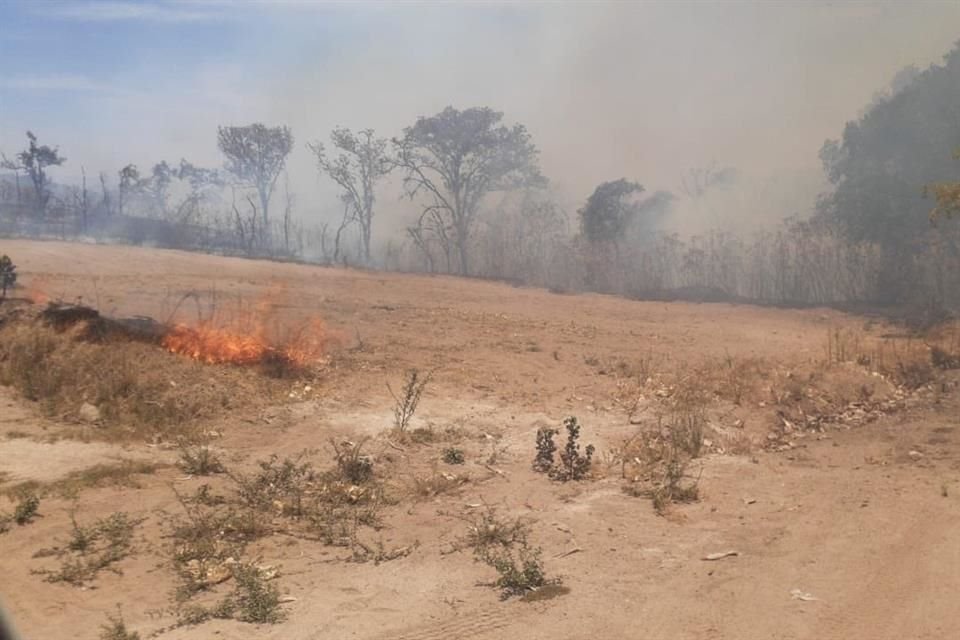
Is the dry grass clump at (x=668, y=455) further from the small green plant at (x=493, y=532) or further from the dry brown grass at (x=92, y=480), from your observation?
the dry brown grass at (x=92, y=480)

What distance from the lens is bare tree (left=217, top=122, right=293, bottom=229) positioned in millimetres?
33219

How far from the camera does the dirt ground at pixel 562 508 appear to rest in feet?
15.8

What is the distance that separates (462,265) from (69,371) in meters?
21.3

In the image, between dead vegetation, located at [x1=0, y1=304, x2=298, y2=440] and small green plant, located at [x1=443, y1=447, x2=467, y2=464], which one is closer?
small green plant, located at [x1=443, y1=447, x2=467, y2=464]

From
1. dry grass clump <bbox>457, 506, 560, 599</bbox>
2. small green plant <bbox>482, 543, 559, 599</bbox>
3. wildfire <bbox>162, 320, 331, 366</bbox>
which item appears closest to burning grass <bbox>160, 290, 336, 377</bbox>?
wildfire <bbox>162, 320, 331, 366</bbox>

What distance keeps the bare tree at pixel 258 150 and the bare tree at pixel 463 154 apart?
6.01m

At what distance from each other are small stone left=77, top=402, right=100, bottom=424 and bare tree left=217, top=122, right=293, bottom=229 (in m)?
24.9

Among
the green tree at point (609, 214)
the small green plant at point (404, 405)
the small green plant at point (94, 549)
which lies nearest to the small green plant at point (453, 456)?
the small green plant at point (404, 405)

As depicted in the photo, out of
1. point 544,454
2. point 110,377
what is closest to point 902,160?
point 544,454

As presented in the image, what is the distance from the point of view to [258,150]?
110 feet

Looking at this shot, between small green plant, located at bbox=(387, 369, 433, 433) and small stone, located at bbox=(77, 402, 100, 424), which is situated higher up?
small green plant, located at bbox=(387, 369, 433, 433)

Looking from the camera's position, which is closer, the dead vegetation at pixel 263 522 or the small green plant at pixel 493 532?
the dead vegetation at pixel 263 522

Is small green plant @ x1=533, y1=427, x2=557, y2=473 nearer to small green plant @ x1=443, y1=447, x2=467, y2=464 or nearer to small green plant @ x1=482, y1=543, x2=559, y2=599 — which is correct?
small green plant @ x1=443, y1=447, x2=467, y2=464

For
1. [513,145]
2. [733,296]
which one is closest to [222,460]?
[733,296]
